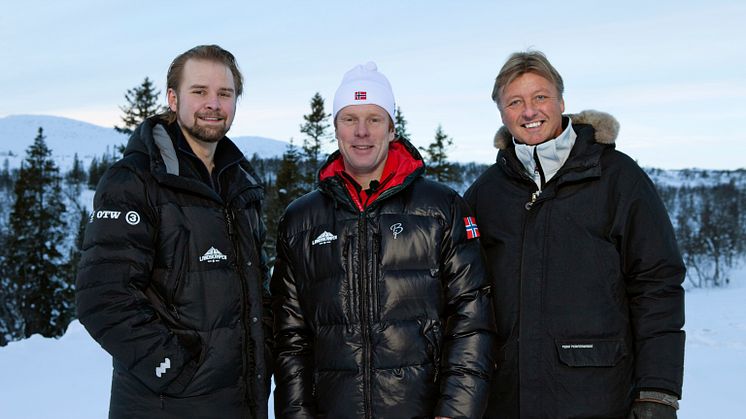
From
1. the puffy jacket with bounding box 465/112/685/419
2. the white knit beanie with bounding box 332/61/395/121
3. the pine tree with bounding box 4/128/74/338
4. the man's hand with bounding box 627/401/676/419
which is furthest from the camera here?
the pine tree with bounding box 4/128/74/338

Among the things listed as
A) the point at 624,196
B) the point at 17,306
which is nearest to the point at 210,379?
the point at 624,196

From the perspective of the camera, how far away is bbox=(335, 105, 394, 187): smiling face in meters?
2.79

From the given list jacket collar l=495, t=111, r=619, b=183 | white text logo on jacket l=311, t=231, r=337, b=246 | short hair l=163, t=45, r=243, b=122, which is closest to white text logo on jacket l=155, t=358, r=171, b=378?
white text logo on jacket l=311, t=231, r=337, b=246

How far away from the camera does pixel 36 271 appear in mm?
30375

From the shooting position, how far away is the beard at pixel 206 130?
2.91 metres

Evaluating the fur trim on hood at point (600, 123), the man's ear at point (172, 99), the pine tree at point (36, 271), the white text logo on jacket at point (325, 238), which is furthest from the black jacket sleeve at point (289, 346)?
the pine tree at point (36, 271)

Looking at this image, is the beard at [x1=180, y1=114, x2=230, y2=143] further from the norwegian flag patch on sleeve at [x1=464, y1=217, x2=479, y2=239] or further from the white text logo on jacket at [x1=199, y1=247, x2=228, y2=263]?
the norwegian flag patch on sleeve at [x1=464, y1=217, x2=479, y2=239]

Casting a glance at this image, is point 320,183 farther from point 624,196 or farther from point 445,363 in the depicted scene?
point 624,196

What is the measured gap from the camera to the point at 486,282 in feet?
8.69

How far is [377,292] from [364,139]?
74 cm

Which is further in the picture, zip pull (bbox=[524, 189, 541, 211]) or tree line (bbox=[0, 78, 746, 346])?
tree line (bbox=[0, 78, 746, 346])

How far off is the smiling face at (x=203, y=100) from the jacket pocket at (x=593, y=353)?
1.97 metres

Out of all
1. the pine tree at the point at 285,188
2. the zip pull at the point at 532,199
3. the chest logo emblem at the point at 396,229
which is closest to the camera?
the chest logo emblem at the point at 396,229

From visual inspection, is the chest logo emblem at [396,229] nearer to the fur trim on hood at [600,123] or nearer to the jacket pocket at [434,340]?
the jacket pocket at [434,340]
